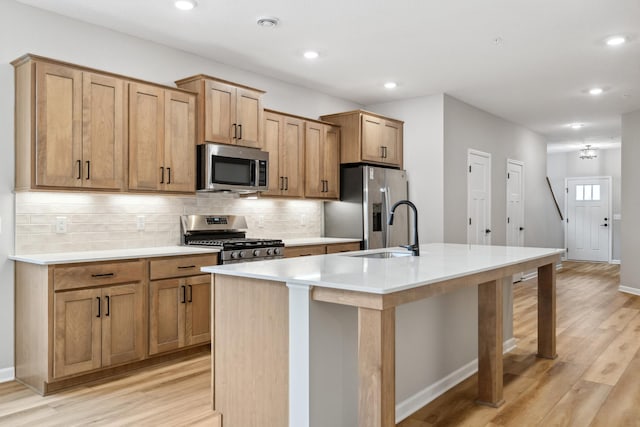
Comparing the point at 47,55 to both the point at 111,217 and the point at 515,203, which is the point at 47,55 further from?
the point at 515,203

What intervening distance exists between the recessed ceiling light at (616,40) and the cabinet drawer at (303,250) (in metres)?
3.20

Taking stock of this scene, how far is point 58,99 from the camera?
10.7ft

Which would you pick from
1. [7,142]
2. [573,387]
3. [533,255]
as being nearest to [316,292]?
[533,255]

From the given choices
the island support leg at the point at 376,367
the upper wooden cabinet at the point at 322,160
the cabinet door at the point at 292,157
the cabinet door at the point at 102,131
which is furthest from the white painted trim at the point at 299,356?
the upper wooden cabinet at the point at 322,160

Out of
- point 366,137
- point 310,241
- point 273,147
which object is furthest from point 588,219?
point 273,147

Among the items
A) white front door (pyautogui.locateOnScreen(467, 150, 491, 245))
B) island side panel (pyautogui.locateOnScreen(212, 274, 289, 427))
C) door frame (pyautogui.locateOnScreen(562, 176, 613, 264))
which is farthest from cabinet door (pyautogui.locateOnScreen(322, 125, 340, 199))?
door frame (pyautogui.locateOnScreen(562, 176, 613, 264))

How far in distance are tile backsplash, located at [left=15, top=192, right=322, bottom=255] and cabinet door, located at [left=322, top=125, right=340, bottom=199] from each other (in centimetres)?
81

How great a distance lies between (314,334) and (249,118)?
290cm

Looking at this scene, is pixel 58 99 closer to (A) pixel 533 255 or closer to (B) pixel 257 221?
(B) pixel 257 221

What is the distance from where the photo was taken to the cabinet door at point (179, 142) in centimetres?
390

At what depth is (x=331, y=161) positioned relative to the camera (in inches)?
222

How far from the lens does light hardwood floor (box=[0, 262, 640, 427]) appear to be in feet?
8.71

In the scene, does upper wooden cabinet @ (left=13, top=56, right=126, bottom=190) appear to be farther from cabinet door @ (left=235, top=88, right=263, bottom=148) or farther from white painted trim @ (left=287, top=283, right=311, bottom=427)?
white painted trim @ (left=287, top=283, right=311, bottom=427)

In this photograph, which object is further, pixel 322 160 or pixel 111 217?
pixel 322 160
